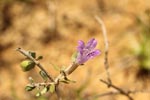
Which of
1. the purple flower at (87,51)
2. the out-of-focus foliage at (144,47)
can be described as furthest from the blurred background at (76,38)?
the purple flower at (87,51)

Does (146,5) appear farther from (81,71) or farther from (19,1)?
(19,1)

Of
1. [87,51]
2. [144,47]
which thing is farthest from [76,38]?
[87,51]

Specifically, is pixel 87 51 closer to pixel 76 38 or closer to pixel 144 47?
pixel 144 47

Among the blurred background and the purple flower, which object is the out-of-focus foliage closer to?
the blurred background

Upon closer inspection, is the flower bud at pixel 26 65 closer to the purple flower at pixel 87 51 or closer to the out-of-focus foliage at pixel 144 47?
the purple flower at pixel 87 51

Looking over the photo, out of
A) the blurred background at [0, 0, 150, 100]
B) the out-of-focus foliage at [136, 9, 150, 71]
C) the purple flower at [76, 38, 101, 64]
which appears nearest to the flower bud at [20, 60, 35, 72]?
the purple flower at [76, 38, 101, 64]
